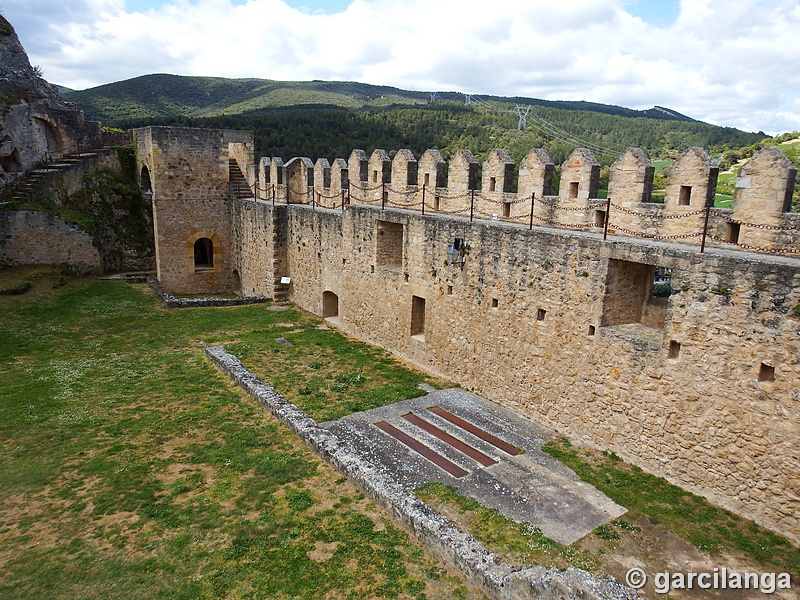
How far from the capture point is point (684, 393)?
7262mm

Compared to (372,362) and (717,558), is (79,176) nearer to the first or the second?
(372,362)

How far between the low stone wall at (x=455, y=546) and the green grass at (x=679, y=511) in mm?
1875

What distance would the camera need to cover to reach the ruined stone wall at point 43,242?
17328 millimetres

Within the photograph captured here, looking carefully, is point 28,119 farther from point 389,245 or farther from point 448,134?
point 448,134

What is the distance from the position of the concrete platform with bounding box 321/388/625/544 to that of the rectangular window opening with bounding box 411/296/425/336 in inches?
85.8

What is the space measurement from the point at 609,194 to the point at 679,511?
4.53m

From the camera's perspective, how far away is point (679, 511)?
683 centimetres

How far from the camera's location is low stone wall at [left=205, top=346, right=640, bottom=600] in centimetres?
505

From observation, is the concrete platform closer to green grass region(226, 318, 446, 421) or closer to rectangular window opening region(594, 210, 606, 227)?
green grass region(226, 318, 446, 421)

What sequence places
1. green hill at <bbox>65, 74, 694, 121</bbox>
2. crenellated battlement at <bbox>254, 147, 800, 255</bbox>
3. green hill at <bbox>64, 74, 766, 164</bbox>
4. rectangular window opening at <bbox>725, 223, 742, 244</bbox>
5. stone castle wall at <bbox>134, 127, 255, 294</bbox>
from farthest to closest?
green hill at <bbox>65, 74, 694, 121</bbox> → green hill at <bbox>64, 74, 766, 164</bbox> → stone castle wall at <bbox>134, 127, 255, 294</bbox> → rectangular window opening at <bbox>725, 223, 742, 244</bbox> → crenellated battlement at <bbox>254, 147, 800, 255</bbox>

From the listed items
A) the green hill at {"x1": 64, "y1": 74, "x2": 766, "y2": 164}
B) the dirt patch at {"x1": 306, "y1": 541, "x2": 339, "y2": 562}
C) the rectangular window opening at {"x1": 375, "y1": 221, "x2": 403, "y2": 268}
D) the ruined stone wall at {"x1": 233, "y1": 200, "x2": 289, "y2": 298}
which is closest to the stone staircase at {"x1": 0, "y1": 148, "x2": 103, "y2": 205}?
the ruined stone wall at {"x1": 233, "y1": 200, "x2": 289, "y2": 298}

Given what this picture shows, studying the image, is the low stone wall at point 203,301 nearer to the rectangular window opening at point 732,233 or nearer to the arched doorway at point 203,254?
the arched doorway at point 203,254

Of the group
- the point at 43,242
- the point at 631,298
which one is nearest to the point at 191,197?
the point at 43,242

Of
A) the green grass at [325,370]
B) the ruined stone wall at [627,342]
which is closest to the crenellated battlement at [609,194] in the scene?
the ruined stone wall at [627,342]
